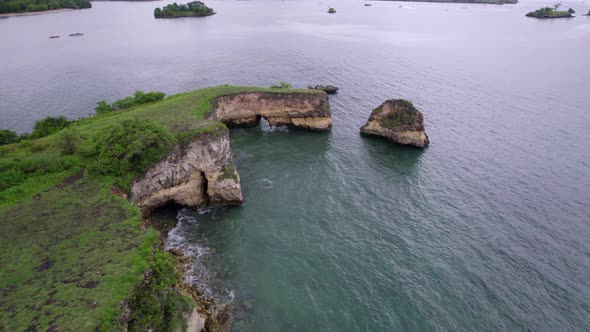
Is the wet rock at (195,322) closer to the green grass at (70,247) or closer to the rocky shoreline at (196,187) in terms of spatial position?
the rocky shoreline at (196,187)

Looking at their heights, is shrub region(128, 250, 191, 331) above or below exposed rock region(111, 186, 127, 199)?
below

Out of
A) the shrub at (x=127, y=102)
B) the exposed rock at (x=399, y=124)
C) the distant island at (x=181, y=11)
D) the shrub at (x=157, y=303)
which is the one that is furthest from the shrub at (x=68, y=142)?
the distant island at (x=181, y=11)

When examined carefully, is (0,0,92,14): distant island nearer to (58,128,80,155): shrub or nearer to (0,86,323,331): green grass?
(0,86,323,331): green grass

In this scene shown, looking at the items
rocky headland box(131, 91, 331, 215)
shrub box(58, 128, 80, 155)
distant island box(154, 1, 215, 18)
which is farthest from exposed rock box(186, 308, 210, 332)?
distant island box(154, 1, 215, 18)

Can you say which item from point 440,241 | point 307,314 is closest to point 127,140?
point 307,314

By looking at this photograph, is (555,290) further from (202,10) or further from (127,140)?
(202,10)

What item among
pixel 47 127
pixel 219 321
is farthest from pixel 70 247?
pixel 47 127

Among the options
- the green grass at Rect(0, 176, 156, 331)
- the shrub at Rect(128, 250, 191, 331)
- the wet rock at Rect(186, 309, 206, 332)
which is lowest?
the wet rock at Rect(186, 309, 206, 332)

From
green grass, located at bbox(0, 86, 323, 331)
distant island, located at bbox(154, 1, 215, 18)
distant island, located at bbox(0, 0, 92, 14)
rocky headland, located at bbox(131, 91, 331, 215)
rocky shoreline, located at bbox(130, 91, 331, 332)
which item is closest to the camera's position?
green grass, located at bbox(0, 86, 323, 331)
